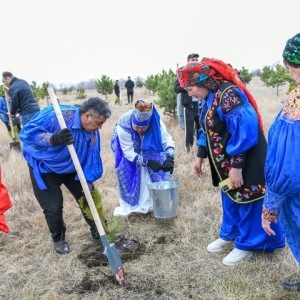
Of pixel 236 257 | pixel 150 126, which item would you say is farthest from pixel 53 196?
pixel 236 257

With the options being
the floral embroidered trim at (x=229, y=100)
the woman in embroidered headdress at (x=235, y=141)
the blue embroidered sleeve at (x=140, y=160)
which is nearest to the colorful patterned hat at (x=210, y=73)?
the woman in embroidered headdress at (x=235, y=141)

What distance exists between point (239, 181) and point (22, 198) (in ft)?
9.90

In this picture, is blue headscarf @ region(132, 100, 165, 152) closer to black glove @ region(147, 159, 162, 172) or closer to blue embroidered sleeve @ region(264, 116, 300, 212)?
black glove @ region(147, 159, 162, 172)

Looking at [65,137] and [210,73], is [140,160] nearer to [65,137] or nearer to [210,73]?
[65,137]

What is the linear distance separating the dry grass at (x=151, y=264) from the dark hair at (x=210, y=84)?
1.41 meters

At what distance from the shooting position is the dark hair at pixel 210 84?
2518mm

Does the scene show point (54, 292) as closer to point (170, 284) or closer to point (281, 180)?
point (170, 284)

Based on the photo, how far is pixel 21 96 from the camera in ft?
22.0

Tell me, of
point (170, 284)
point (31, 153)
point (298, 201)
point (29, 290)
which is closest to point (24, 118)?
point (31, 153)

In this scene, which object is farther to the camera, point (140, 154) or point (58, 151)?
point (140, 154)

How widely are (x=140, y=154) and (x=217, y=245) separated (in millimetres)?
1331

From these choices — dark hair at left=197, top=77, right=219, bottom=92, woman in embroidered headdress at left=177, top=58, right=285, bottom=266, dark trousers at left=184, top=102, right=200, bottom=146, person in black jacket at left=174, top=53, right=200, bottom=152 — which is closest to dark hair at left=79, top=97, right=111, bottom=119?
woman in embroidered headdress at left=177, top=58, right=285, bottom=266

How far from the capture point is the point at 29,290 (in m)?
2.65

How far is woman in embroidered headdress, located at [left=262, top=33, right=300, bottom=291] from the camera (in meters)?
1.63
